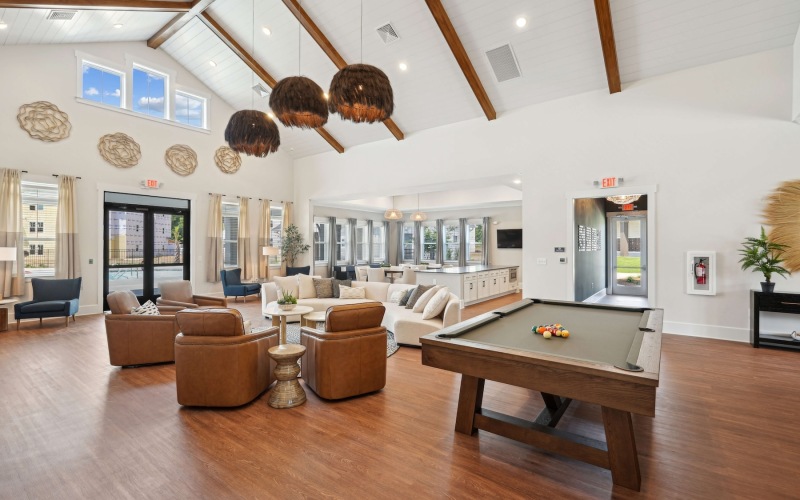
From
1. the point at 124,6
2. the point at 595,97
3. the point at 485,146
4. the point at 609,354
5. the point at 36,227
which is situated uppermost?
the point at 124,6

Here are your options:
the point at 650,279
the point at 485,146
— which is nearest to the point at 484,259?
the point at 485,146

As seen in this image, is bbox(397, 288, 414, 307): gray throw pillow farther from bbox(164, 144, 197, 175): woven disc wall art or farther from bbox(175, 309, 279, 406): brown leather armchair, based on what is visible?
bbox(164, 144, 197, 175): woven disc wall art

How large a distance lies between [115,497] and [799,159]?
8.03 metres

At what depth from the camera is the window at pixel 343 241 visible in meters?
13.9

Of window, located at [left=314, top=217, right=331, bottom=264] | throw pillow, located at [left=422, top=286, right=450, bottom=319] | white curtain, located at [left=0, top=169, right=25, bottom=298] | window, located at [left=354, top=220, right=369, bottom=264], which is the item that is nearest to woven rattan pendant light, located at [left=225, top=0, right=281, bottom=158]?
throw pillow, located at [left=422, top=286, right=450, bottom=319]

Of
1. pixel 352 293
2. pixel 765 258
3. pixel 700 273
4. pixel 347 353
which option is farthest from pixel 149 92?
pixel 765 258

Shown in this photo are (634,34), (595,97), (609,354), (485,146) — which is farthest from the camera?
(485,146)

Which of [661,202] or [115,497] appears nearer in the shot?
[115,497]

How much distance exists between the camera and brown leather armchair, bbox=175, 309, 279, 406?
3.23m

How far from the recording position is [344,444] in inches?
106

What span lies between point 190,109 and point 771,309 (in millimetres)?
11615

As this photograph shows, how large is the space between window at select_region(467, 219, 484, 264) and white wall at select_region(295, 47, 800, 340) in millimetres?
5928

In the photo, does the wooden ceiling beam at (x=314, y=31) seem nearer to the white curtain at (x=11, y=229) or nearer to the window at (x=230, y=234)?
the window at (x=230, y=234)

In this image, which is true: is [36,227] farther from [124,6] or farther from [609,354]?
[609,354]
